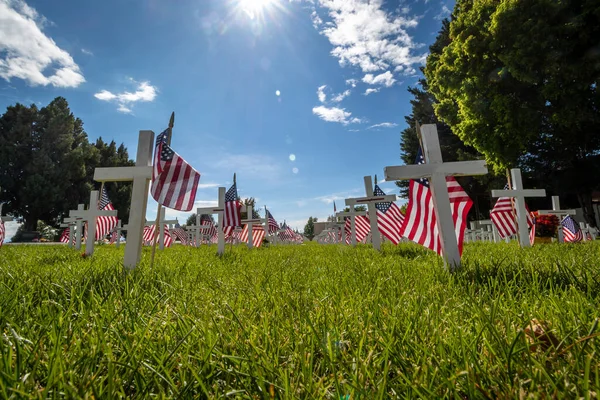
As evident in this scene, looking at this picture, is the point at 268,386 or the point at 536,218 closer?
the point at 268,386

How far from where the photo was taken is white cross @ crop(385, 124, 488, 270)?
3457 mm

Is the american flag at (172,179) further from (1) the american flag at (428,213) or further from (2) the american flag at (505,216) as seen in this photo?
(2) the american flag at (505,216)

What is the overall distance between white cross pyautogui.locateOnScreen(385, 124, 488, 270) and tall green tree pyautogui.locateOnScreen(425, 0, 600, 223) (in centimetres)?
1576

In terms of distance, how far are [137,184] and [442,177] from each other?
12.1 ft

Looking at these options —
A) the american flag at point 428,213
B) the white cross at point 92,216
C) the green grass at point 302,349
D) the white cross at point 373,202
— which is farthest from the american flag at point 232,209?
the green grass at point 302,349

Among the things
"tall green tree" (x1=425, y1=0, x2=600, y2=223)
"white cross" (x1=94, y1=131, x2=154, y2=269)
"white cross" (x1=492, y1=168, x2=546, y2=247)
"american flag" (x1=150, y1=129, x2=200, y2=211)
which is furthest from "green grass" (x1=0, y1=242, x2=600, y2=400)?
"tall green tree" (x1=425, y1=0, x2=600, y2=223)

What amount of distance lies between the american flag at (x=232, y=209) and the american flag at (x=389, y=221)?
429 cm

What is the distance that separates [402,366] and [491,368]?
1.05 feet

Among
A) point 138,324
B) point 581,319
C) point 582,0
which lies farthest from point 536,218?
point 582,0

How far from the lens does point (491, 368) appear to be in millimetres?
1161

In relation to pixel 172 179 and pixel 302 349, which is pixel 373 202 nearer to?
pixel 172 179

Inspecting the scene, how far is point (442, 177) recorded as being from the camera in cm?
364

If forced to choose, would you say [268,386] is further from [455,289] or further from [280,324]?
[455,289]

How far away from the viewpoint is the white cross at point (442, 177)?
3457 mm
